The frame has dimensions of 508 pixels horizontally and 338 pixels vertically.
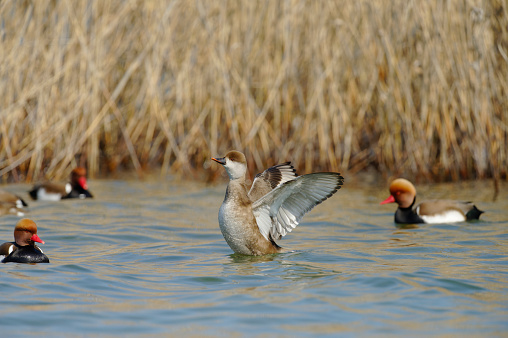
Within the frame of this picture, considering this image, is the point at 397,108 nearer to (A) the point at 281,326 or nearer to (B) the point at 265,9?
(B) the point at 265,9

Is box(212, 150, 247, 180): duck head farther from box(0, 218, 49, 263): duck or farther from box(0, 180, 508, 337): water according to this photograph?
box(0, 218, 49, 263): duck

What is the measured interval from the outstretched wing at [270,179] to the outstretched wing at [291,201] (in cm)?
43

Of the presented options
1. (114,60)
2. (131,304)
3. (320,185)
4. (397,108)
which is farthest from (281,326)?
(114,60)

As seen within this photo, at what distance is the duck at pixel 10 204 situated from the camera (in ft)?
29.3

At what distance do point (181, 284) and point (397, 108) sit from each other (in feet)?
19.1

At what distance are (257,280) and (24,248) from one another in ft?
6.36

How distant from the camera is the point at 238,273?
19.5 ft

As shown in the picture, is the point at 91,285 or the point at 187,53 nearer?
the point at 91,285

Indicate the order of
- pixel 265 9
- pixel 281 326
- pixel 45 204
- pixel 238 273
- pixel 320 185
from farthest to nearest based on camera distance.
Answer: pixel 265 9 < pixel 45 204 < pixel 320 185 < pixel 238 273 < pixel 281 326

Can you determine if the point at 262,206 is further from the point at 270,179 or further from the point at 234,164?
the point at 270,179

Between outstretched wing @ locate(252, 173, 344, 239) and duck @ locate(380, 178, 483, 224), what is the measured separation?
2.68 m

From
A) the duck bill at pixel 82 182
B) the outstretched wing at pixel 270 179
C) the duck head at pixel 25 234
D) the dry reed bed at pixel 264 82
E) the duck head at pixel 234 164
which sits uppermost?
the dry reed bed at pixel 264 82

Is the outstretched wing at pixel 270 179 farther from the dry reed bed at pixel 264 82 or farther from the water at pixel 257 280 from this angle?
the dry reed bed at pixel 264 82

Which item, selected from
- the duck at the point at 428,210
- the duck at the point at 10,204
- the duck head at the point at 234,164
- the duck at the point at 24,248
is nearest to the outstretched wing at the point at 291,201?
the duck head at the point at 234,164
